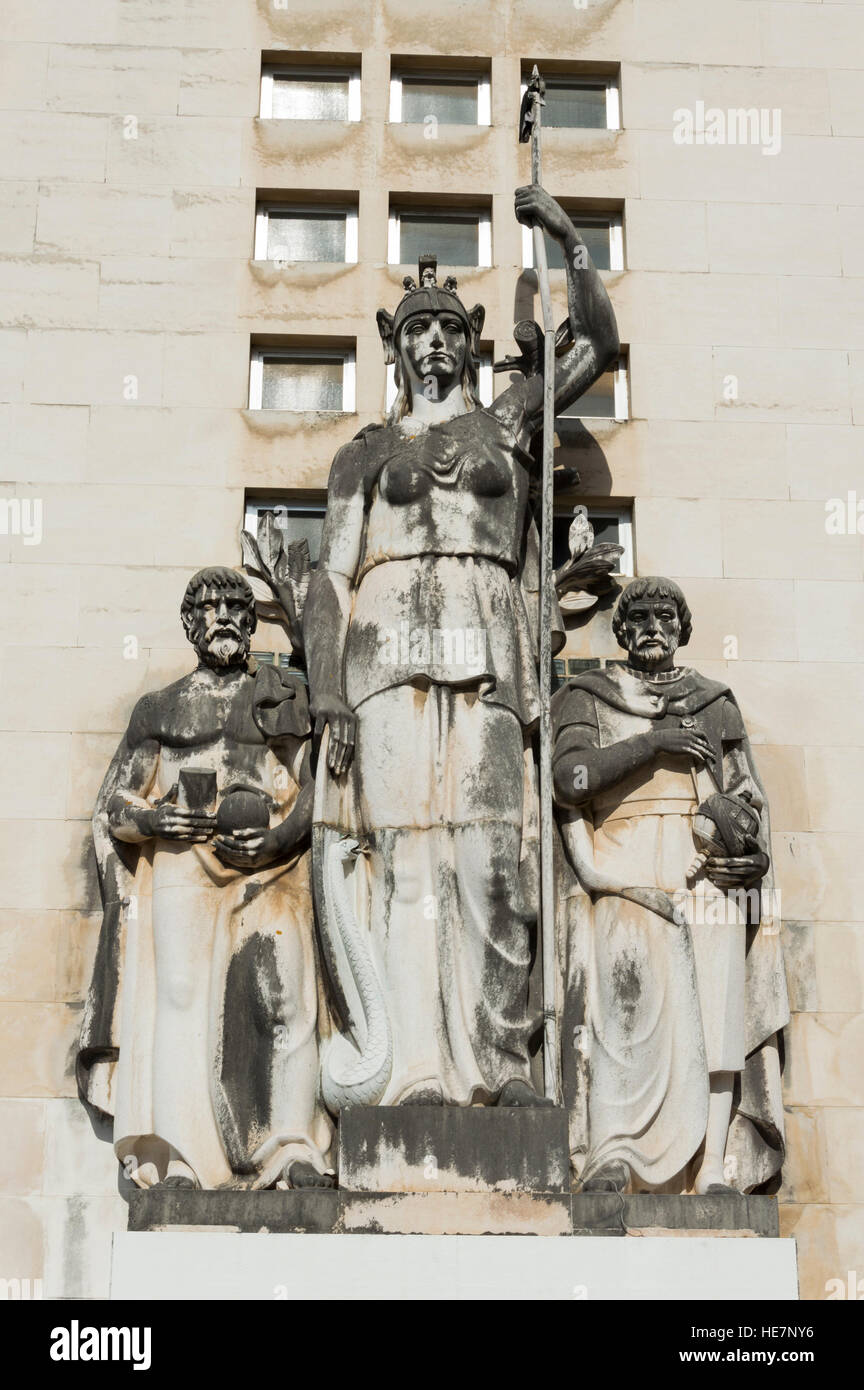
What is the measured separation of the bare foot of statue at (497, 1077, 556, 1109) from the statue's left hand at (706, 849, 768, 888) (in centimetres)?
158

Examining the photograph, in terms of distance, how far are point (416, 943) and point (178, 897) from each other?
1311mm

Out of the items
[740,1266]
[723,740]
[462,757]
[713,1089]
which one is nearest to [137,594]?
[462,757]

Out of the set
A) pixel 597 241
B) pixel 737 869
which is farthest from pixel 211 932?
pixel 597 241

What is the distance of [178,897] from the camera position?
10.5 meters

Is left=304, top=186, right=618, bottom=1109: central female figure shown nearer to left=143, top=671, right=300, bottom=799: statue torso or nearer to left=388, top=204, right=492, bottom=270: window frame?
left=143, top=671, right=300, bottom=799: statue torso

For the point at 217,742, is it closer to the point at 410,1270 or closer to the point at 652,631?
the point at 652,631

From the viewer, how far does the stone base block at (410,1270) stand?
918 cm

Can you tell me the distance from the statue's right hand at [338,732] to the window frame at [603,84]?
16.7 ft

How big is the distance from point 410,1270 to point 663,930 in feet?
7.54

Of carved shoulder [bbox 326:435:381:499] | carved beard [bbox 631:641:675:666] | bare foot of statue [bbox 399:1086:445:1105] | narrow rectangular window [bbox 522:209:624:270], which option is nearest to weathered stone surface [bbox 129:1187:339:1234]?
bare foot of statue [bbox 399:1086:445:1105]

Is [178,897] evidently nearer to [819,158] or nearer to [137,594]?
[137,594]

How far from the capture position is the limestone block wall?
11.2m

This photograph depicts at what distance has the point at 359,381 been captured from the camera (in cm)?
1268

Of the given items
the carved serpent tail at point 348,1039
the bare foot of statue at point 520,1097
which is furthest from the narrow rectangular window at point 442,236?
the bare foot of statue at point 520,1097
